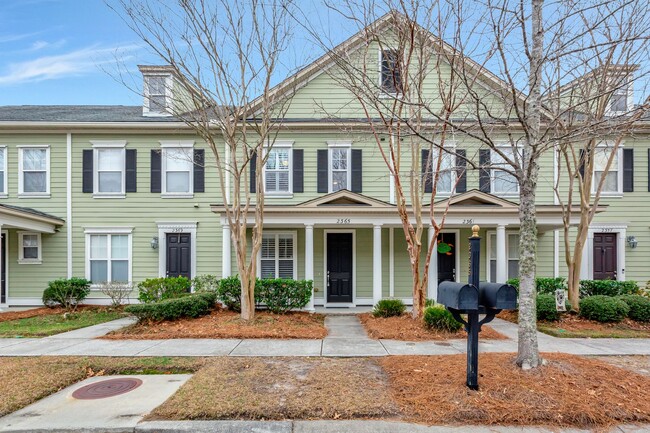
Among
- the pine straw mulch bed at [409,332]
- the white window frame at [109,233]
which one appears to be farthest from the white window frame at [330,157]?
the white window frame at [109,233]

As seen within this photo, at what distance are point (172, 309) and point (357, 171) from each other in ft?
22.4

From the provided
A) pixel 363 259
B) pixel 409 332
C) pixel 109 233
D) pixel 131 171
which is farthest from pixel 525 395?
pixel 109 233

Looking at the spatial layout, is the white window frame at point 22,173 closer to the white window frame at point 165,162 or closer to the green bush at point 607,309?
the white window frame at point 165,162

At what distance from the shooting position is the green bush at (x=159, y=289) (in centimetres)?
947

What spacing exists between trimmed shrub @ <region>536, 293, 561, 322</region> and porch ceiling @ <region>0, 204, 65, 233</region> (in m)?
14.3

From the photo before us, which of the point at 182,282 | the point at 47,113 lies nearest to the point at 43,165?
the point at 47,113

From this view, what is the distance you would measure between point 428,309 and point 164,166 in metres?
9.41

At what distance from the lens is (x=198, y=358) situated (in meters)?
5.64

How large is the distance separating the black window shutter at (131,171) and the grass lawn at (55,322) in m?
3.98

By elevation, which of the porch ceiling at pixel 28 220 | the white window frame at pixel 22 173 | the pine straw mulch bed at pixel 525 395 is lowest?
the pine straw mulch bed at pixel 525 395

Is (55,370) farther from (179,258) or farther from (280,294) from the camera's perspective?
(179,258)

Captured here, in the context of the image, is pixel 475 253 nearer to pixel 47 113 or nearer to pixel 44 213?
pixel 44 213

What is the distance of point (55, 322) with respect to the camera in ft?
29.8

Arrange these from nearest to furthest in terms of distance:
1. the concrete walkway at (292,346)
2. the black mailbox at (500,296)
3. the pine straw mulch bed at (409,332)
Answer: the black mailbox at (500,296), the concrete walkway at (292,346), the pine straw mulch bed at (409,332)
